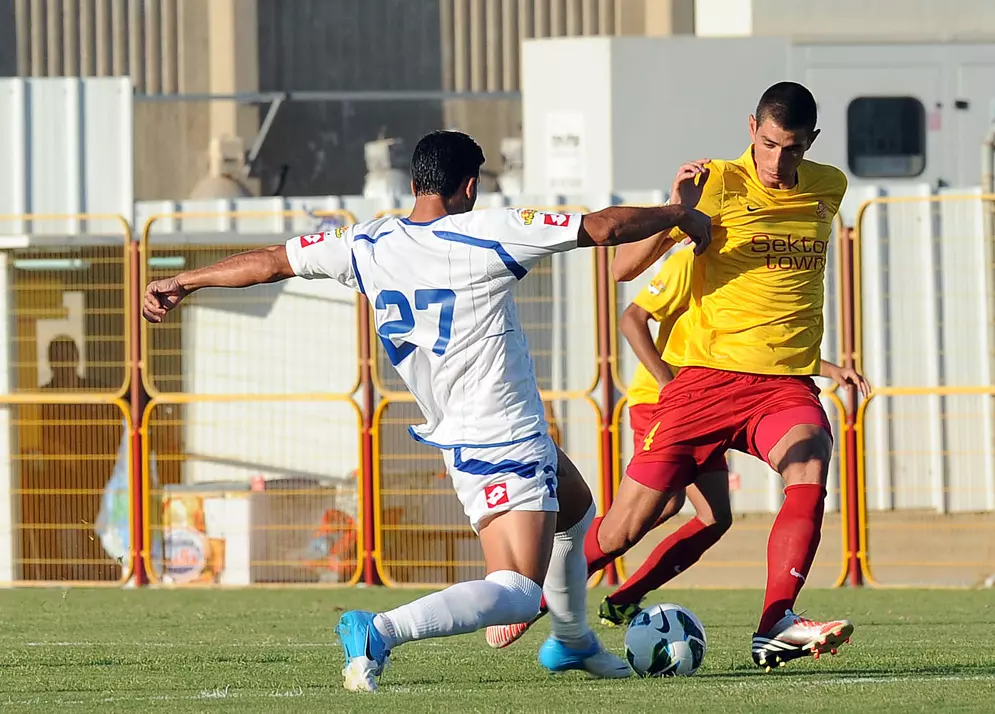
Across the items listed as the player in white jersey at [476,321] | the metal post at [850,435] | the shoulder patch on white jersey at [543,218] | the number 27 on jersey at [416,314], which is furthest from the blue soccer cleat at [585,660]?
the metal post at [850,435]

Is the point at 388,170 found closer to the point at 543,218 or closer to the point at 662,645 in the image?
the point at 662,645

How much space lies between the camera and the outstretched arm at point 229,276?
5.97m

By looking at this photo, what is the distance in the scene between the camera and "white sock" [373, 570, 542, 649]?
5449 millimetres

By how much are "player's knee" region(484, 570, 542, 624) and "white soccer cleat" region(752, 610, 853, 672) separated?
77 centimetres

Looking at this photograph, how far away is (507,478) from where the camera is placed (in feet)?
18.8

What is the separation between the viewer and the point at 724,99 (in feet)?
47.5

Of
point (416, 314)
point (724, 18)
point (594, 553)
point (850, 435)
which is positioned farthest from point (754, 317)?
point (724, 18)

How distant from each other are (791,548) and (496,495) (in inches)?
43.4

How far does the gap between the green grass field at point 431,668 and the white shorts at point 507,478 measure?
559mm

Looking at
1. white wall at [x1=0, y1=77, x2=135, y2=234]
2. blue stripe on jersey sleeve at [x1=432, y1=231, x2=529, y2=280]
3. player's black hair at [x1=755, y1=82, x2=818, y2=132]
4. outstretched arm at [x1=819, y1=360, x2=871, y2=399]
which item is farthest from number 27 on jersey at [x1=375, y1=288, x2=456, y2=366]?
white wall at [x1=0, y1=77, x2=135, y2=234]

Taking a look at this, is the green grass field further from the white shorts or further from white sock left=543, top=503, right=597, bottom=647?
the white shorts

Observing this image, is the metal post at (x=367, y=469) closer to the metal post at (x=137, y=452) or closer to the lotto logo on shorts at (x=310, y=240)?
the metal post at (x=137, y=452)

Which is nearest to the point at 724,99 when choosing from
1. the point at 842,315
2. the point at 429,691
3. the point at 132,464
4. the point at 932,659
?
the point at 842,315

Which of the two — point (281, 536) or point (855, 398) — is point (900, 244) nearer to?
point (855, 398)
